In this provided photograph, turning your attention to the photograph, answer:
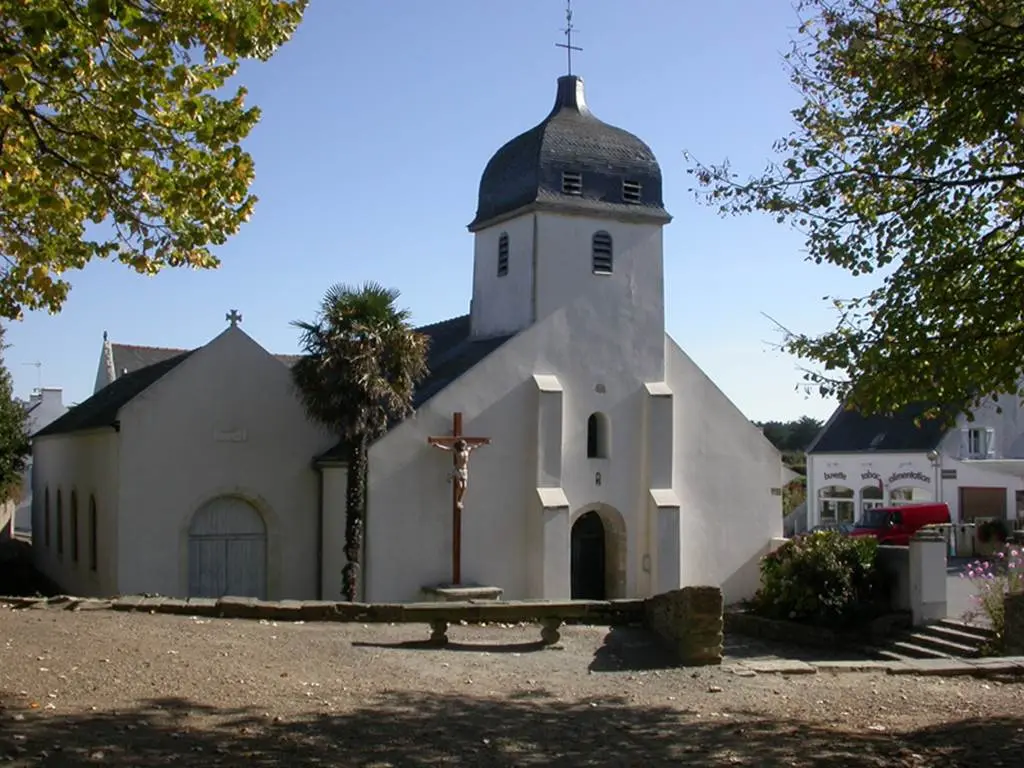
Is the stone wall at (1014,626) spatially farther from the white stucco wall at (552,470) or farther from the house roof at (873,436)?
the house roof at (873,436)

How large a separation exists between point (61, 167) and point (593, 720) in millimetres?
7107

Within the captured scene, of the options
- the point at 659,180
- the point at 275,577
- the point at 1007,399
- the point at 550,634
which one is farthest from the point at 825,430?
the point at 550,634

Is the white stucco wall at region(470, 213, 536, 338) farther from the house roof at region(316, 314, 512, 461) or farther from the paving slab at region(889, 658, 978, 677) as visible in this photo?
the paving slab at region(889, 658, 978, 677)

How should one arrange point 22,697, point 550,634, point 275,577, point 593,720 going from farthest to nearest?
point 275,577 → point 550,634 → point 593,720 → point 22,697

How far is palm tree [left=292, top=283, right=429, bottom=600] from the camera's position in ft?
74.2

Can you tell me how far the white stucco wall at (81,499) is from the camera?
23922 millimetres

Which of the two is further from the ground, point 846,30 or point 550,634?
point 846,30

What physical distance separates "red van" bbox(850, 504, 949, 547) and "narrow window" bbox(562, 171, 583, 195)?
644 inches

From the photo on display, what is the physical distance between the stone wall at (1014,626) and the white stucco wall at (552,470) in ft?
32.2

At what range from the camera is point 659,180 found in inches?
1092

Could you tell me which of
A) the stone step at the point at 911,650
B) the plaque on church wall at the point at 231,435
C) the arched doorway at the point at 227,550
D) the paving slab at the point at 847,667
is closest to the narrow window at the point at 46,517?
the arched doorway at the point at 227,550

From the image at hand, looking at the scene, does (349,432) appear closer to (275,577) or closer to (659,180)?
(275,577)

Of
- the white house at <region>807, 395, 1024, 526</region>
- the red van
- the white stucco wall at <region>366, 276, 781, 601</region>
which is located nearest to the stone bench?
the white stucco wall at <region>366, 276, 781, 601</region>

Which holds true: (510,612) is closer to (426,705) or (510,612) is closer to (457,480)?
(426,705)
